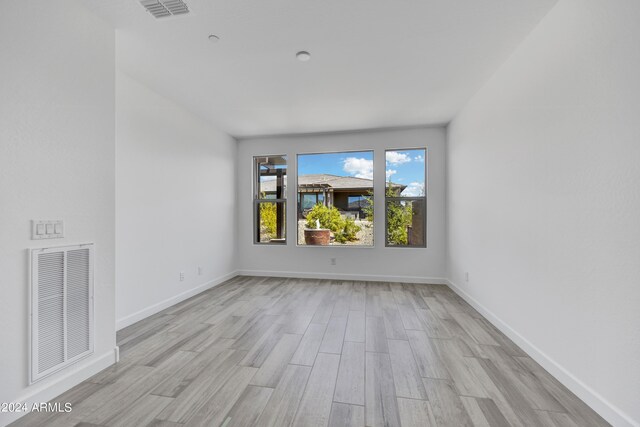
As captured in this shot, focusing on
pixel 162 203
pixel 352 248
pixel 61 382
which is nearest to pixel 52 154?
pixel 61 382

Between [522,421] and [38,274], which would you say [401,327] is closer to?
[522,421]

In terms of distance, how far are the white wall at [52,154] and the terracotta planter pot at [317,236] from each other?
3283mm

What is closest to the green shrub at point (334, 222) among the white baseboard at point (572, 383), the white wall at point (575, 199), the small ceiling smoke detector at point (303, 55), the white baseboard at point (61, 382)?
the white wall at point (575, 199)

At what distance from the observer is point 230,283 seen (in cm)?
460

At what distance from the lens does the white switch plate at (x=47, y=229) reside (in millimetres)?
1622

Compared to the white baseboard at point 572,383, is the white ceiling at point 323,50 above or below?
above

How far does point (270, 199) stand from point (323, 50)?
321cm

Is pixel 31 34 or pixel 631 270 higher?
pixel 31 34

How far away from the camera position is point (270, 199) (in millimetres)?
5246

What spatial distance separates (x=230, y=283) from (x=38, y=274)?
3.09 meters

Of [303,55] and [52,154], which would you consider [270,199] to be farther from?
[52,154]

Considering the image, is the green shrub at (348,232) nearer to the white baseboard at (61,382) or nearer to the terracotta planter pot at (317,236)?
the terracotta planter pot at (317,236)

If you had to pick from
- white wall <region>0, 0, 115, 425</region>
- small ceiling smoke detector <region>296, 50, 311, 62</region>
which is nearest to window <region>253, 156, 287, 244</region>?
small ceiling smoke detector <region>296, 50, 311, 62</region>

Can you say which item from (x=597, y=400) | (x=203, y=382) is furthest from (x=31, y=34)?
(x=597, y=400)
